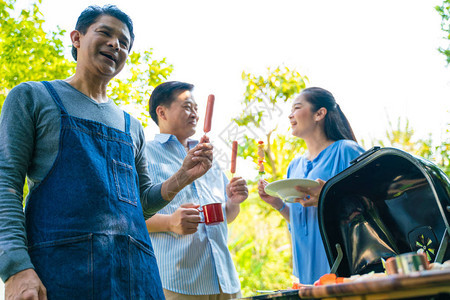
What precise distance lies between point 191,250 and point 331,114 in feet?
4.22

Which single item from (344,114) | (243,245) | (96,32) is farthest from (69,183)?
(243,245)

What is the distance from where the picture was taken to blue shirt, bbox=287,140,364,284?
2359mm

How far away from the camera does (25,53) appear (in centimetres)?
394

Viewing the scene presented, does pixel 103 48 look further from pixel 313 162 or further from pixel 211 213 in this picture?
pixel 313 162

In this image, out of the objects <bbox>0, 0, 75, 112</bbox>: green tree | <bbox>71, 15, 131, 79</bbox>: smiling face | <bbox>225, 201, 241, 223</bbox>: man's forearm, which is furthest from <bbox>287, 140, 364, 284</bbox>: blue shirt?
<bbox>0, 0, 75, 112</bbox>: green tree

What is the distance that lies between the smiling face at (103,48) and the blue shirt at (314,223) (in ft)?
4.50

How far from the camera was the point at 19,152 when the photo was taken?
53.7 inches

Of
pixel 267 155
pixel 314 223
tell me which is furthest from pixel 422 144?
pixel 314 223

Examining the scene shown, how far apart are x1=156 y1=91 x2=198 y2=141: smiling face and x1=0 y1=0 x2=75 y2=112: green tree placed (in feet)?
5.69

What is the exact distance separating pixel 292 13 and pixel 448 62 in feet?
8.20

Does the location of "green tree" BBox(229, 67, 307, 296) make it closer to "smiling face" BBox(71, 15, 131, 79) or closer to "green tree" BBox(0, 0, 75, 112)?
"green tree" BBox(0, 0, 75, 112)

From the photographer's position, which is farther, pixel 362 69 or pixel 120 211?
pixel 362 69

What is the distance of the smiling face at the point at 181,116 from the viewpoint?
106 inches

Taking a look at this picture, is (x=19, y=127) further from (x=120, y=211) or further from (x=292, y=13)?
(x=292, y=13)
